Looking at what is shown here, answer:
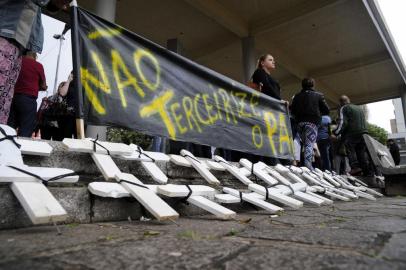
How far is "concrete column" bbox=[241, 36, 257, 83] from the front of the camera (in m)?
9.63

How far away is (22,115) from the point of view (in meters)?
3.12

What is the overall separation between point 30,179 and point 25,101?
7.24 ft

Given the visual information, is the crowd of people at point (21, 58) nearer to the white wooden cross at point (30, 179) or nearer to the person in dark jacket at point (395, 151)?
the white wooden cross at point (30, 179)

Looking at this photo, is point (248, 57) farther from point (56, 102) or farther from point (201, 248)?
point (201, 248)

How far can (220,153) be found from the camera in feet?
15.4

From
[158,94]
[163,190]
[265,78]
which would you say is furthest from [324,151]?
[163,190]

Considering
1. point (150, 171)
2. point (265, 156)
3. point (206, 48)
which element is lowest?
point (150, 171)

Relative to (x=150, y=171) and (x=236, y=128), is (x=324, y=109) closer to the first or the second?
(x=236, y=128)

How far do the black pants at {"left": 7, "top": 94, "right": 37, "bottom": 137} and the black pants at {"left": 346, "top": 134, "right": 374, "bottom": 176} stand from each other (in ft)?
18.5

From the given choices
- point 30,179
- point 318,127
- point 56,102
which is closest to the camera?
point 30,179

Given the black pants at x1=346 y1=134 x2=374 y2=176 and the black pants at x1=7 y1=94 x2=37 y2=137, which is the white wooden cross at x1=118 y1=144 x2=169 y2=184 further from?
the black pants at x1=346 y1=134 x2=374 y2=176

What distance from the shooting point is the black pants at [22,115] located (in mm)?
3084

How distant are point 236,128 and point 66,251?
10.4 ft

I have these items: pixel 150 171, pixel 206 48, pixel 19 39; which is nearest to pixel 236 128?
pixel 150 171
